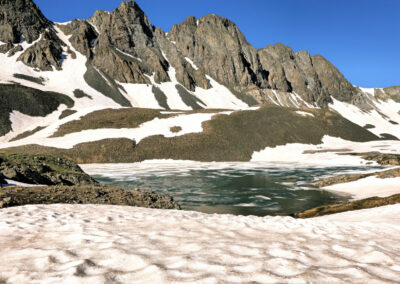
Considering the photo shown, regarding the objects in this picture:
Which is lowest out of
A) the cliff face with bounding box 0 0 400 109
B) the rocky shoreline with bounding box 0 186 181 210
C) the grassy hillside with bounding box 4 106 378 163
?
the rocky shoreline with bounding box 0 186 181 210

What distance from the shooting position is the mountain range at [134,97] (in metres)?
60.8

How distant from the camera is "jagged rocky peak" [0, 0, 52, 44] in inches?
5846

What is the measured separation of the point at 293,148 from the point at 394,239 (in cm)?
6044

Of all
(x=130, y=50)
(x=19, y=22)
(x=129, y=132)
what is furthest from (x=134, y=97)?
(x=129, y=132)

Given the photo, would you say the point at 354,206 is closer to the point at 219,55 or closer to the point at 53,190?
the point at 53,190

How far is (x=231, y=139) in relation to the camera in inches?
2525

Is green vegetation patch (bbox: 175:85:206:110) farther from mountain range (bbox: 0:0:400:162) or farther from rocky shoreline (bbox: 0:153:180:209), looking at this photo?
rocky shoreline (bbox: 0:153:180:209)

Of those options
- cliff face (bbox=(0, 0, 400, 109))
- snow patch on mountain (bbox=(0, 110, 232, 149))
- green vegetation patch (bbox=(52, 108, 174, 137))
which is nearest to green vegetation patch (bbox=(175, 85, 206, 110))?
cliff face (bbox=(0, 0, 400, 109))

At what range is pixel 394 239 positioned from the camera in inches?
246

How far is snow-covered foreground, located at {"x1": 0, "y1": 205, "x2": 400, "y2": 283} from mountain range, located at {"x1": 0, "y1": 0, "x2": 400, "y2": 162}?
49.9 meters

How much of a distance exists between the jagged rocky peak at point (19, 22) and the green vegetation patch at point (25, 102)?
71.9 meters

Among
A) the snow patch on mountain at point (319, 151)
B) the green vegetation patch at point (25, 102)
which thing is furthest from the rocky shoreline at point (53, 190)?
the green vegetation patch at point (25, 102)

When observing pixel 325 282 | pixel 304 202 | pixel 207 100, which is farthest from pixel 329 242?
pixel 207 100

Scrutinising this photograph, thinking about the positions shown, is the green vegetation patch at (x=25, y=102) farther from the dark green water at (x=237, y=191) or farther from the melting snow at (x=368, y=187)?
the melting snow at (x=368, y=187)
